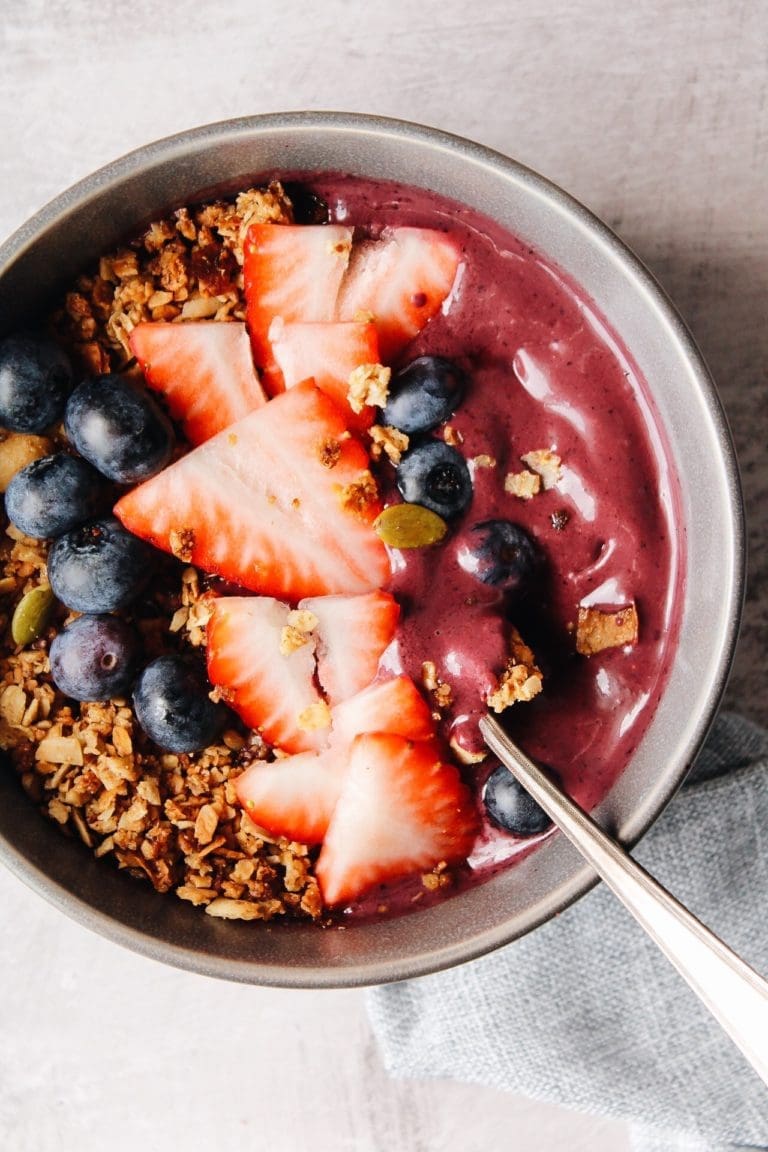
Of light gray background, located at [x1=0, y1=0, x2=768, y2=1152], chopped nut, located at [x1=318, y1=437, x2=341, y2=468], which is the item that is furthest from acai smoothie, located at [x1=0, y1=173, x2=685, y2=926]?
light gray background, located at [x1=0, y1=0, x2=768, y2=1152]

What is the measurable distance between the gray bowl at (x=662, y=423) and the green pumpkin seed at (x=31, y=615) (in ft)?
0.60

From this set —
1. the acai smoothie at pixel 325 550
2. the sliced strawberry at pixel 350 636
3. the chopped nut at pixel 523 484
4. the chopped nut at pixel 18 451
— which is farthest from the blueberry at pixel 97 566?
the chopped nut at pixel 523 484

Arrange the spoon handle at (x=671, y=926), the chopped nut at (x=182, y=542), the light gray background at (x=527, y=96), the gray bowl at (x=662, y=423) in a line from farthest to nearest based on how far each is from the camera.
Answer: the light gray background at (x=527, y=96) < the chopped nut at (x=182, y=542) < the gray bowl at (x=662, y=423) < the spoon handle at (x=671, y=926)

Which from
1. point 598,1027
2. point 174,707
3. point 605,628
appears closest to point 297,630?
point 174,707

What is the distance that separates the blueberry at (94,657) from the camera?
1435mm

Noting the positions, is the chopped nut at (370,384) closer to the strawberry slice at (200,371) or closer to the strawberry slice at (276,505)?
the strawberry slice at (276,505)

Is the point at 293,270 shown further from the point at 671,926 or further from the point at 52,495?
the point at 671,926

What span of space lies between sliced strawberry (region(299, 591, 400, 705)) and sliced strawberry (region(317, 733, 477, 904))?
8 centimetres

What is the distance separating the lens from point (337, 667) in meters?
1.48

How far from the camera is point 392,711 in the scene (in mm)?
1451

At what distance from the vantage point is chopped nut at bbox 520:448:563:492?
144 centimetres

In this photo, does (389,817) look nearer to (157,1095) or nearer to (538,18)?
(157,1095)

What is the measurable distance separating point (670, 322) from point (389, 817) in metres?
0.70

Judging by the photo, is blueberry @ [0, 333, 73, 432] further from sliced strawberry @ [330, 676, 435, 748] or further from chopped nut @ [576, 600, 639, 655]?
chopped nut @ [576, 600, 639, 655]
